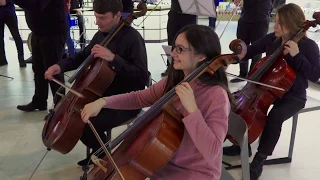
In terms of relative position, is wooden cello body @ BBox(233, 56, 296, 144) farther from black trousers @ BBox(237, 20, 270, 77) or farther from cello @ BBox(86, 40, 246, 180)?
black trousers @ BBox(237, 20, 270, 77)

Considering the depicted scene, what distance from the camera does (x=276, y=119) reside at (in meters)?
2.12

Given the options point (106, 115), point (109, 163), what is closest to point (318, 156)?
point (106, 115)

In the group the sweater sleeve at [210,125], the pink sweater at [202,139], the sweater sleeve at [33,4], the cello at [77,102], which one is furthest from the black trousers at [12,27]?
the sweater sleeve at [210,125]

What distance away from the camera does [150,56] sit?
17.2 feet

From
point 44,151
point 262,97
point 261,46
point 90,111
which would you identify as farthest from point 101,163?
point 261,46

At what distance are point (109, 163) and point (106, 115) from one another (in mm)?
648

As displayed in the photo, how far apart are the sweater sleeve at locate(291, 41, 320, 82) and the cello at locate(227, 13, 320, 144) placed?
0.17ft

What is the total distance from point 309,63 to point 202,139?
1164mm

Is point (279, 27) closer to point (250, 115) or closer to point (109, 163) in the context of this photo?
point (250, 115)

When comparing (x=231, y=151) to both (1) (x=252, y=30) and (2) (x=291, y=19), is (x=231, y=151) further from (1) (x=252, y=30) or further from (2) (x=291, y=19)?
(1) (x=252, y=30)

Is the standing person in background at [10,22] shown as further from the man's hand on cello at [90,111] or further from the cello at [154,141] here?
the cello at [154,141]

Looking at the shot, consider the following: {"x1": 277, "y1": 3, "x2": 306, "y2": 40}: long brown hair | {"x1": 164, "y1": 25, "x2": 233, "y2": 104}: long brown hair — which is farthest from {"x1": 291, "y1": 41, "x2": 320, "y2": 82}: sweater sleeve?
{"x1": 164, "y1": 25, "x2": 233, "y2": 104}: long brown hair

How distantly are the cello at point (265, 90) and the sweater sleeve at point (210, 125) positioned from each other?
0.78 m

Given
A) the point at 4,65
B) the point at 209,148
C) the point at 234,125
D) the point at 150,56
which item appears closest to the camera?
the point at 209,148
